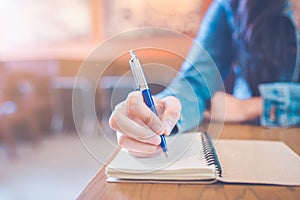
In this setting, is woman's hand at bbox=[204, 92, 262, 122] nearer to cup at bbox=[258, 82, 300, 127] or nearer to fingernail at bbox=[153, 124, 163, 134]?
cup at bbox=[258, 82, 300, 127]

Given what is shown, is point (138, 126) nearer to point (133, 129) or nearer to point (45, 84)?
point (133, 129)

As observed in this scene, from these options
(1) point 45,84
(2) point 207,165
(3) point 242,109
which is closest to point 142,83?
(2) point 207,165

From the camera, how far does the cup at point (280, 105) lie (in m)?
0.94

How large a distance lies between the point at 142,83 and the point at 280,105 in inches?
23.7

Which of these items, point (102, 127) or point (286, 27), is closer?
point (102, 127)

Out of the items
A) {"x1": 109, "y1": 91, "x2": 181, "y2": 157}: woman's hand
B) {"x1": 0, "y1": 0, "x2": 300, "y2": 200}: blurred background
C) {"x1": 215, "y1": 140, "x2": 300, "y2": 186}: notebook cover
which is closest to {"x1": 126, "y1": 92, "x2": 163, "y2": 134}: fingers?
{"x1": 109, "y1": 91, "x2": 181, "y2": 157}: woman's hand

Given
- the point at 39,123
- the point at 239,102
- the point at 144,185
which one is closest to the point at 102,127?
the point at 144,185

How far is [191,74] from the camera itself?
2.39 ft

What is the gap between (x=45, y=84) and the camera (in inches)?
120

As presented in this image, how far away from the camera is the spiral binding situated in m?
0.49

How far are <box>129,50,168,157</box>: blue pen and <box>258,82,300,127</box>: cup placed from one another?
0.50 meters

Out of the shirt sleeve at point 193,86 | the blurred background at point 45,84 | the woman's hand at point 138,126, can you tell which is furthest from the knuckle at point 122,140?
the blurred background at point 45,84

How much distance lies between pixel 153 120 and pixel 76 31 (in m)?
2.32

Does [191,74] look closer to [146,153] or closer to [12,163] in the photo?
[146,153]
